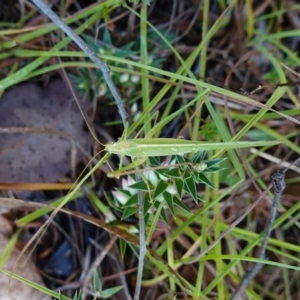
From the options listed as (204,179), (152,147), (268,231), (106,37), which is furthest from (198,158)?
(106,37)

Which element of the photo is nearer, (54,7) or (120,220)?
(120,220)

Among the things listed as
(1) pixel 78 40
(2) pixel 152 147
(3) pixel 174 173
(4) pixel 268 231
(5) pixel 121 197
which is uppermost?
(1) pixel 78 40

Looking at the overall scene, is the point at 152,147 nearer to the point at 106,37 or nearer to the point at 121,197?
the point at 121,197

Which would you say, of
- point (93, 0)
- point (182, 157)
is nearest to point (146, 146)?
point (182, 157)

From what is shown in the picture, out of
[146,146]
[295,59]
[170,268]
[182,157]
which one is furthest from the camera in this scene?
[295,59]

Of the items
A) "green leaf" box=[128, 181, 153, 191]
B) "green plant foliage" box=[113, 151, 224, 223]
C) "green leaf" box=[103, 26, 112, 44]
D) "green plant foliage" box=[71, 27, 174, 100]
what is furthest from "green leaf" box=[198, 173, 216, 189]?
"green leaf" box=[103, 26, 112, 44]

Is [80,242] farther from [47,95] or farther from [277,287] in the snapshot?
[277,287]
